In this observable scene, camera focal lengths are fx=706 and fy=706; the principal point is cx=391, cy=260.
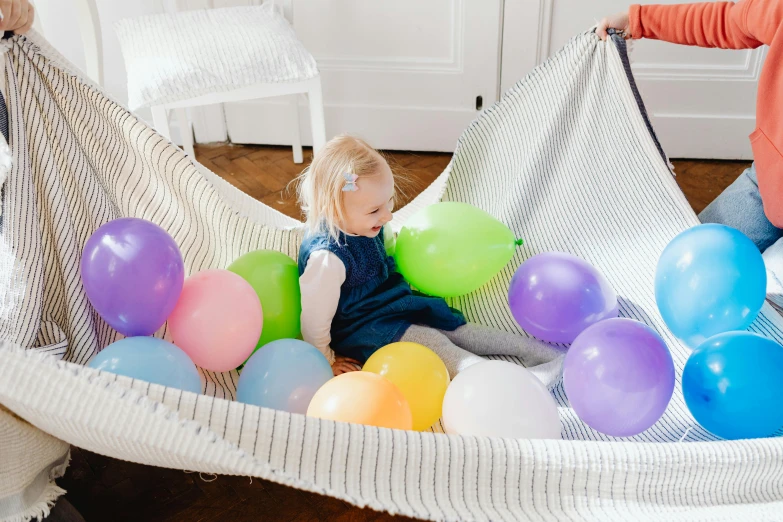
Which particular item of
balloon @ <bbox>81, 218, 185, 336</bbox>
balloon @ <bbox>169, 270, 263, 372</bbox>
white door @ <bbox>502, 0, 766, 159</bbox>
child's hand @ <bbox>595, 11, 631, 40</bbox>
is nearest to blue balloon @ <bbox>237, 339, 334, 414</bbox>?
balloon @ <bbox>169, 270, 263, 372</bbox>

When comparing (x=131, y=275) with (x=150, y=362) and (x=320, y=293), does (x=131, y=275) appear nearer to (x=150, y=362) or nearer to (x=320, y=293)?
(x=150, y=362)

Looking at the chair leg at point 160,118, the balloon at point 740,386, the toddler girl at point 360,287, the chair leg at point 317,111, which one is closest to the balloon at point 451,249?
the toddler girl at point 360,287

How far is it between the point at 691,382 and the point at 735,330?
0.47 ft

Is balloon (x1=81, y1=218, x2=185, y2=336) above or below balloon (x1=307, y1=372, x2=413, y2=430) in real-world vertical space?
above

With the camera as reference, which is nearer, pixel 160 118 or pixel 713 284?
pixel 713 284

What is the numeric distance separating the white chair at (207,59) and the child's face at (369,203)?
730 mm

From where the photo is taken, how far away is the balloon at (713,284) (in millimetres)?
1162

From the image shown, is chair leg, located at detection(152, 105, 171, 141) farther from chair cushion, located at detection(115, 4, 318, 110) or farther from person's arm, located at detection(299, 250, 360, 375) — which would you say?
person's arm, located at detection(299, 250, 360, 375)

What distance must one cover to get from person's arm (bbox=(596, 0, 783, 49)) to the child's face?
2.05 ft

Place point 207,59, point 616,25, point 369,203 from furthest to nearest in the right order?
point 207,59 < point 616,25 < point 369,203

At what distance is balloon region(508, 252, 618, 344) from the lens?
49.6 inches

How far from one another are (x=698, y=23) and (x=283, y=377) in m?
1.04

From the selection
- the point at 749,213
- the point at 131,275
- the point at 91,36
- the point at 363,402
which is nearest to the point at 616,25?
the point at 749,213

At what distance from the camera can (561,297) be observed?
4.12 feet
